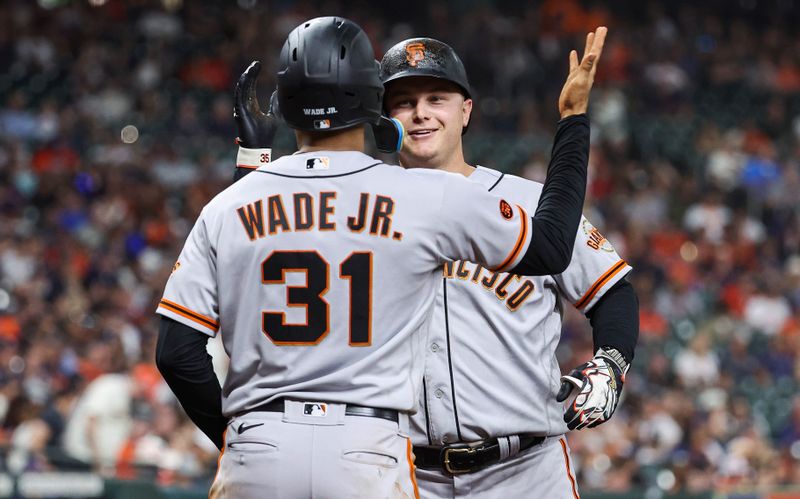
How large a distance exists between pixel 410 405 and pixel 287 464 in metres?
0.32

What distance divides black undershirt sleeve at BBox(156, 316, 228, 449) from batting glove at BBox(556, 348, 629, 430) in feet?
3.03

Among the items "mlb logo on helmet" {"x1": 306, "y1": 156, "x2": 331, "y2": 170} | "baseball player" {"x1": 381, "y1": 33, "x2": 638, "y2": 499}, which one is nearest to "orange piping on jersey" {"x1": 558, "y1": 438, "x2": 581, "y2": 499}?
"baseball player" {"x1": 381, "y1": 33, "x2": 638, "y2": 499}

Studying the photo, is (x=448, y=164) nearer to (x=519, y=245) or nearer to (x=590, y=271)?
(x=590, y=271)

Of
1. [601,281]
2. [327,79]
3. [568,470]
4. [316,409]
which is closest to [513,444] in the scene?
[568,470]

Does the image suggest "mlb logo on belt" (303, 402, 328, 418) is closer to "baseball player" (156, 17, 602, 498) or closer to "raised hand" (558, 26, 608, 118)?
"baseball player" (156, 17, 602, 498)

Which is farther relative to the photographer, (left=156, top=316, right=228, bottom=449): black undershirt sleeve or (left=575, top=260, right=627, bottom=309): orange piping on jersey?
(left=575, top=260, right=627, bottom=309): orange piping on jersey

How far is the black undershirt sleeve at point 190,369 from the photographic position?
9.53 ft

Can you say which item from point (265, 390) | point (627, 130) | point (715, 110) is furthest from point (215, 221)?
point (715, 110)

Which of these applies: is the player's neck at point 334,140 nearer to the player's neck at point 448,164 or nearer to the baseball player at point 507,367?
the baseball player at point 507,367

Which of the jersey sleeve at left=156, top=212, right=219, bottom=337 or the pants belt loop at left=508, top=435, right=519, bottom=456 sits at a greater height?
the jersey sleeve at left=156, top=212, right=219, bottom=337

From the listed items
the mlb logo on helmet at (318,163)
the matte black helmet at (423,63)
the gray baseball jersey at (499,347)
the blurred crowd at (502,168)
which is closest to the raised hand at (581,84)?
the gray baseball jersey at (499,347)

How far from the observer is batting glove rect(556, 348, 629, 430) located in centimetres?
330

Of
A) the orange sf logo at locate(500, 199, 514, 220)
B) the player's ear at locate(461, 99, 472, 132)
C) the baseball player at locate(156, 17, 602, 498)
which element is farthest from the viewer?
the player's ear at locate(461, 99, 472, 132)

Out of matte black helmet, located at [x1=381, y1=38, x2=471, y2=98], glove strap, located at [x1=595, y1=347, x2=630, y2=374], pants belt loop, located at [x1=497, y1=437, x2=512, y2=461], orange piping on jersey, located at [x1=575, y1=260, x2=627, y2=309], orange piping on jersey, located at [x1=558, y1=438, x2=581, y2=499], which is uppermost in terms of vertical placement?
matte black helmet, located at [x1=381, y1=38, x2=471, y2=98]
